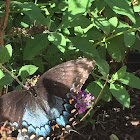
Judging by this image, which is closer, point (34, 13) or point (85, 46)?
point (34, 13)

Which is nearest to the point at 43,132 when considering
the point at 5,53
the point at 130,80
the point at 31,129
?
the point at 31,129

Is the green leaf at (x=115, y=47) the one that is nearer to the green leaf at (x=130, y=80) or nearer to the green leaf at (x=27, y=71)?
the green leaf at (x=130, y=80)

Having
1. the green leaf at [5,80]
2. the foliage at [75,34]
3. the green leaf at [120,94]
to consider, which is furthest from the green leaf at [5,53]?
the green leaf at [120,94]

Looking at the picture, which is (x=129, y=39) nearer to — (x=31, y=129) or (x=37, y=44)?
(x=37, y=44)

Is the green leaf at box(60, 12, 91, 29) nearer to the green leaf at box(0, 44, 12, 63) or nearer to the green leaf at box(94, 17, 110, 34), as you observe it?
the green leaf at box(94, 17, 110, 34)

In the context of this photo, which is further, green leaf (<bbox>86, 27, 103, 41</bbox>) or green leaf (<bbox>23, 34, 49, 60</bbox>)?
green leaf (<bbox>86, 27, 103, 41</bbox>)

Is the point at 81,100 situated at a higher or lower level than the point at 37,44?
lower

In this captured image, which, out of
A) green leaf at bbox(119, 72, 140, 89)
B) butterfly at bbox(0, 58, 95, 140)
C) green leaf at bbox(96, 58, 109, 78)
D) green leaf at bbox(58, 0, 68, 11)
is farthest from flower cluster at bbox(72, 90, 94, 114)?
green leaf at bbox(58, 0, 68, 11)

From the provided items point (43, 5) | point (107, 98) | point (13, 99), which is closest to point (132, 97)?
point (107, 98)
